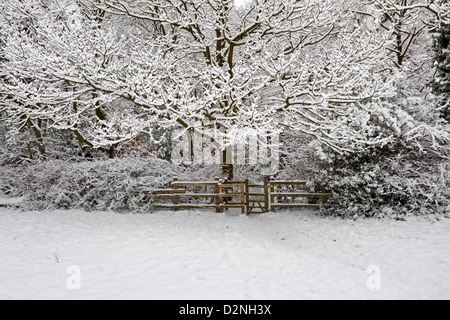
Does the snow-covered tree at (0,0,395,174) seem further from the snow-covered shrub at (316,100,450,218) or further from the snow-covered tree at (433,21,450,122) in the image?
the snow-covered tree at (433,21,450,122)

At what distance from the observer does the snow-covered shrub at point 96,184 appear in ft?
34.3

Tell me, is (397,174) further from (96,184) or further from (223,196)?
(96,184)

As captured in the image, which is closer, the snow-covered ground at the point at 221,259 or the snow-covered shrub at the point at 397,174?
the snow-covered ground at the point at 221,259

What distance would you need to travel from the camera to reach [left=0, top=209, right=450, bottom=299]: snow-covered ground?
15.4ft

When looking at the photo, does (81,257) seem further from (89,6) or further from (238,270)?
(89,6)

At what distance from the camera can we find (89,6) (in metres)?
14.2

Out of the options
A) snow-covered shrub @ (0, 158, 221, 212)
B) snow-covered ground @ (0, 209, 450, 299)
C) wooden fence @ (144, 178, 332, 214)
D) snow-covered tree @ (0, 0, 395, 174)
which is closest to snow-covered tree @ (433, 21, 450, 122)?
snow-covered tree @ (0, 0, 395, 174)

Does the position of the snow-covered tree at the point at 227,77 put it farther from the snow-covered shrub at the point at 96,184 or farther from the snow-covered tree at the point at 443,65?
the snow-covered tree at the point at 443,65

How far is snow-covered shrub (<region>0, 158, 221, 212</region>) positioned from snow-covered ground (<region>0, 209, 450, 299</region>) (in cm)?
119

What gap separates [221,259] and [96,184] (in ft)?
20.9

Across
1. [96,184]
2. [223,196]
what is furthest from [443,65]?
[96,184]

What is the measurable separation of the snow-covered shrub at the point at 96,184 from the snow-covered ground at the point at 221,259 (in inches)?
46.9

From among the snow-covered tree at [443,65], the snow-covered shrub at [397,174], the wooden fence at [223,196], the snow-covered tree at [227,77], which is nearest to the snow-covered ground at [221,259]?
the snow-covered shrub at [397,174]

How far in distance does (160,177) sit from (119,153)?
17.5 feet
